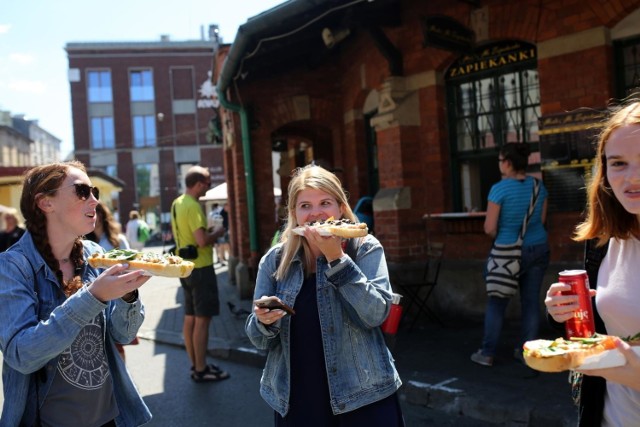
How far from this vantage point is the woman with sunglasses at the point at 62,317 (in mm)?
2117

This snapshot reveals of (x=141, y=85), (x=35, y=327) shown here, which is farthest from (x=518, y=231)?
(x=141, y=85)

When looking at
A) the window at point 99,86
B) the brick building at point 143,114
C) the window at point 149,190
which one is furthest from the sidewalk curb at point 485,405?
the window at point 99,86

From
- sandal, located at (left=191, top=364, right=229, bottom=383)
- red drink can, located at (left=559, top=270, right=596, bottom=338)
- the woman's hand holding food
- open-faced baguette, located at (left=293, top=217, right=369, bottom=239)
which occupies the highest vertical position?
open-faced baguette, located at (left=293, top=217, right=369, bottom=239)

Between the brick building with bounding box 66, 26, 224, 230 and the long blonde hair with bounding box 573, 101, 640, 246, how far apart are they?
42.5m

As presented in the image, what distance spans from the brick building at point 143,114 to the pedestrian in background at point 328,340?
41842 millimetres

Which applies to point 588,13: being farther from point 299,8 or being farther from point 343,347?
point 343,347

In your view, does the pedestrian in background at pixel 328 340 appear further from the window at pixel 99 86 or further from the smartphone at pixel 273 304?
the window at pixel 99 86

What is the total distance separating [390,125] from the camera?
743 cm

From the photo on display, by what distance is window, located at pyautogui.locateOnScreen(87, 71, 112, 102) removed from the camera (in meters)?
43.6

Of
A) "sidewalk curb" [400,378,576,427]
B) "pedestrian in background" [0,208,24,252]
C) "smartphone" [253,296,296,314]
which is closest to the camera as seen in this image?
"smartphone" [253,296,296,314]

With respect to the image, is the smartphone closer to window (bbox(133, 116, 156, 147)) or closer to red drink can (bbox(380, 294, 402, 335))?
red drink can (bbox(380, 294, 402, 335))

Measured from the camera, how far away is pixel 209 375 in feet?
19.7

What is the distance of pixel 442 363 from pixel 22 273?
172 inches

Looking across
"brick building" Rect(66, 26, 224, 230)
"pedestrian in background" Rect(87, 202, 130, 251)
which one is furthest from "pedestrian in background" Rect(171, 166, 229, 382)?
"brick building" Rect(66, 26, 224, 230)
